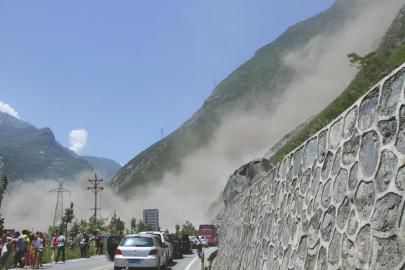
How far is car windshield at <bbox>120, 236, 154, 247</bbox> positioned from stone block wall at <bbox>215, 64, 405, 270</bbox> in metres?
13.0

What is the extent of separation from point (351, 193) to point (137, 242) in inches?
656

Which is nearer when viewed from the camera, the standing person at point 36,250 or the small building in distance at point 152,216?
the standing person at point 36,250

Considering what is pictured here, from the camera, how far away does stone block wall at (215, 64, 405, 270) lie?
13.8 feet

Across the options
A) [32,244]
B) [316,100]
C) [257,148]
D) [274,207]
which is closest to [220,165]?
[257,148]

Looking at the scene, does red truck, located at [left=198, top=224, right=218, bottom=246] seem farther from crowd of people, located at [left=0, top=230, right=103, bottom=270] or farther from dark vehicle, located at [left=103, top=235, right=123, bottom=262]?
crowd of people, located at [left=0, top=230, right=103, bottom=270]

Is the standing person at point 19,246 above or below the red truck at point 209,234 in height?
below

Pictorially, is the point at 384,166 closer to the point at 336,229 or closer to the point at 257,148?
the point at 336,229

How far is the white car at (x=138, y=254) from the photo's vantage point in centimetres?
1995

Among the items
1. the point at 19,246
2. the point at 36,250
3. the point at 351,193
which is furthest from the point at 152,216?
the point at 351,193

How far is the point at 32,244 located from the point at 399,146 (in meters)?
22.0

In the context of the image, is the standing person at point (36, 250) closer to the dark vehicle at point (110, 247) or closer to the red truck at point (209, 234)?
the dark vehicle at point (110, 247)

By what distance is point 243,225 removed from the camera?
13609 millimetres

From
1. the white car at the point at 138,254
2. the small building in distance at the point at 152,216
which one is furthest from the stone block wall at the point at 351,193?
the small building in distance at the point at 152,216

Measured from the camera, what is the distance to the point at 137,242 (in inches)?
816
